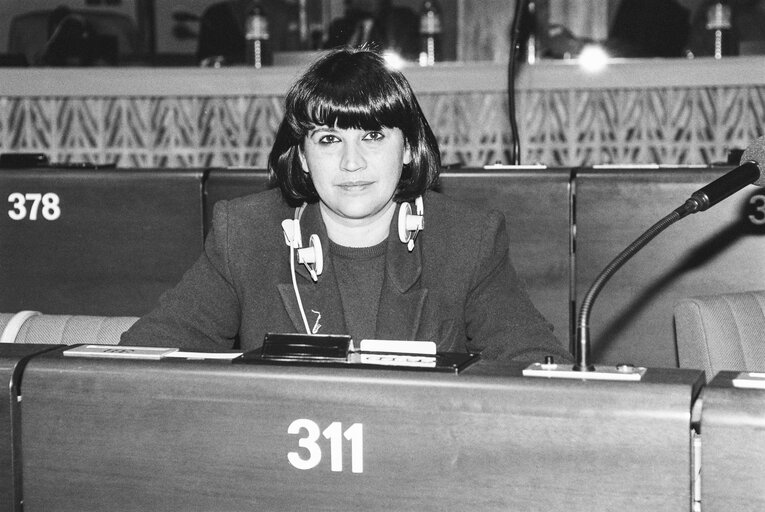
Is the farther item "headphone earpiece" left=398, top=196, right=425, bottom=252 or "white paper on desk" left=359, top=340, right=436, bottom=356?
"headphone earpiece" left=398, top=196, right=425, bottom=252

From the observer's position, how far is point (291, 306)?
1.74m

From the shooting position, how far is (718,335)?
1.78 meters

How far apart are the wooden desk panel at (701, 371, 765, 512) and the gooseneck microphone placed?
0.14 meters

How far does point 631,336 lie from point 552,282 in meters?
0.21

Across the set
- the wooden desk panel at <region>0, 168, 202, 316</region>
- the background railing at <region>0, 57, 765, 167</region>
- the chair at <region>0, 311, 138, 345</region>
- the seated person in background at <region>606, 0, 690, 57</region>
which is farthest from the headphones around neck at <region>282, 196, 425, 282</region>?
the seated person in background at <region>606, 0, 690, 57</region>

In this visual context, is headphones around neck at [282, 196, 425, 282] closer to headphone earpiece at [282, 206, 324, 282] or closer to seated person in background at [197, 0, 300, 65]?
headphone earpiece at [282, 206, 324, 282]

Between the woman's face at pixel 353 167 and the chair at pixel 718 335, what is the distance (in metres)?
0.54

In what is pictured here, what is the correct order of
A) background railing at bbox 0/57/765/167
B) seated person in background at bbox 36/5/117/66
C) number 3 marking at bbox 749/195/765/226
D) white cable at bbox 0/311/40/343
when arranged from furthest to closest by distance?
seated person in background at bbox 36/5/117/66, background railing at bbox 0/57/765/167, number 3 marking at bbox 749/195/765/226, white cable at bbox 0/311/40/343

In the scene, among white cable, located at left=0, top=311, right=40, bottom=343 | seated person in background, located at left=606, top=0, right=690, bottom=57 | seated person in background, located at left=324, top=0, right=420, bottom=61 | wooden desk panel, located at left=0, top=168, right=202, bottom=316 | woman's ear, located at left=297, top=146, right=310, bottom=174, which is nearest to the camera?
woman's ear, located at left=297, top=146, right=310, bottom=174

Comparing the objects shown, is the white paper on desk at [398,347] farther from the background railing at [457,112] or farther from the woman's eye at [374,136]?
the background railing at [457,112]

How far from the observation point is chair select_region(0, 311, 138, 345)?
2.00m

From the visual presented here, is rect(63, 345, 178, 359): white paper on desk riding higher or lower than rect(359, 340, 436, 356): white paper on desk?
lower

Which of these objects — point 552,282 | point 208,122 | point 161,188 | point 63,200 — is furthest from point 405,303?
point 208,122

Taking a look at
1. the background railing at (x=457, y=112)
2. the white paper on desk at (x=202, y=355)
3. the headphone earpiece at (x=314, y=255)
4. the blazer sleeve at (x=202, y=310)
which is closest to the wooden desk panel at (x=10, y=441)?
the white paper on desk at (x=202, y=355)
